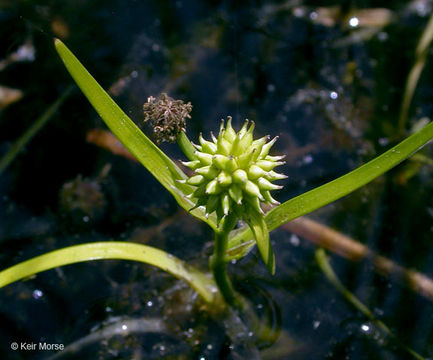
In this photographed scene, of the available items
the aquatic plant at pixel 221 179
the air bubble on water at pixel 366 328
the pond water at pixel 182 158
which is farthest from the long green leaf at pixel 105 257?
the air bubble on water at pixel 366 328

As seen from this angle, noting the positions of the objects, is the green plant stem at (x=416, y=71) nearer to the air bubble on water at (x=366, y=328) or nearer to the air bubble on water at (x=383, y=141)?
the air bubble on water at (x=383, y=141)

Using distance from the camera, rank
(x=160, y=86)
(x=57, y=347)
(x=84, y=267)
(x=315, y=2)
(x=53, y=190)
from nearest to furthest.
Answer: (x=57, y=347)
(x=84, y=267)
(x=53, y=190)
(x=160, y=86)
(x=315, y=2)

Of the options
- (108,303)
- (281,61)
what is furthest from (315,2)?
(108,303)

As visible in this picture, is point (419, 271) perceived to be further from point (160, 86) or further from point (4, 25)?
point (4, 25)

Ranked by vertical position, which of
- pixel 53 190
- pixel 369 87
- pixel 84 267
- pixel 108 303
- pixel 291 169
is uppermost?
pixel 369 87

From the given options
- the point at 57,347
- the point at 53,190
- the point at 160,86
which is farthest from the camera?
the point at 160,86

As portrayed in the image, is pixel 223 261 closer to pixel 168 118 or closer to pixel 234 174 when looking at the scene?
pixel 234 174

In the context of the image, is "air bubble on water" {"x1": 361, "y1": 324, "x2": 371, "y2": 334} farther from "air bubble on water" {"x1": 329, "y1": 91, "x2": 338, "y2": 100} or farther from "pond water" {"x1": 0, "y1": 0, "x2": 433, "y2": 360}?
"air bubble on water" {"x1": 329, "y1": 91, "x2": 338, "y2": 100}
